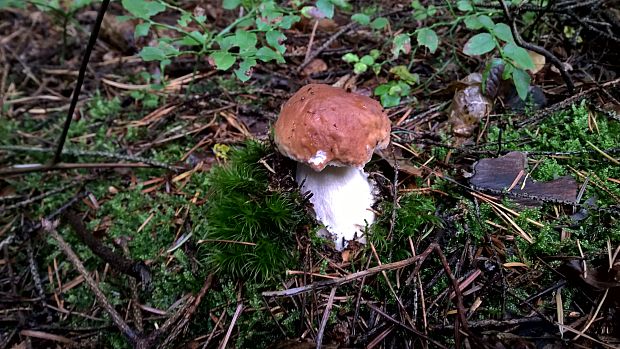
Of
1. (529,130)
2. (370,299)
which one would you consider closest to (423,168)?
(529,130)

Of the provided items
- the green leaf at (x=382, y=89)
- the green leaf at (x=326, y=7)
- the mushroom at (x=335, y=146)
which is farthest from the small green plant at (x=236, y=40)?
the green leaf at (x=382, y=89)

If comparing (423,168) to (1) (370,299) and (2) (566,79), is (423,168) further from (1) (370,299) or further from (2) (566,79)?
(2) (566,79)

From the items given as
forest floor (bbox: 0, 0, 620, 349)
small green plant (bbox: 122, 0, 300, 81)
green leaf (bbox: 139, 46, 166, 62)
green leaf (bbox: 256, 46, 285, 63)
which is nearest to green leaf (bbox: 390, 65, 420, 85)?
forest floor (bbox: 0, 0, 620, 349)

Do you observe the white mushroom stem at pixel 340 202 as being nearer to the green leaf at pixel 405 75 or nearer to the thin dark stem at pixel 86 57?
the green leaf at pixel 405 75

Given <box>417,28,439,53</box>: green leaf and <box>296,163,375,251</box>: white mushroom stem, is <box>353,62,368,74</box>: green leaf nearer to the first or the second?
<box>417,28,439,53</box>: green leaf

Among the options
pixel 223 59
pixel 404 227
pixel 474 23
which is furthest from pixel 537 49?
pixel 223 59

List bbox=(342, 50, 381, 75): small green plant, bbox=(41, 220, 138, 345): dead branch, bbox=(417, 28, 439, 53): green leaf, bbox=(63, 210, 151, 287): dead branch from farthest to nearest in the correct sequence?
bbox=(342, 50, 381, 75): small green plant < bbox=(417, 28, 439, 53): green leaf < bbox=(63, 210, 151, 287): dead branch < bbox=(41, 220, 138, 345): dead branch
